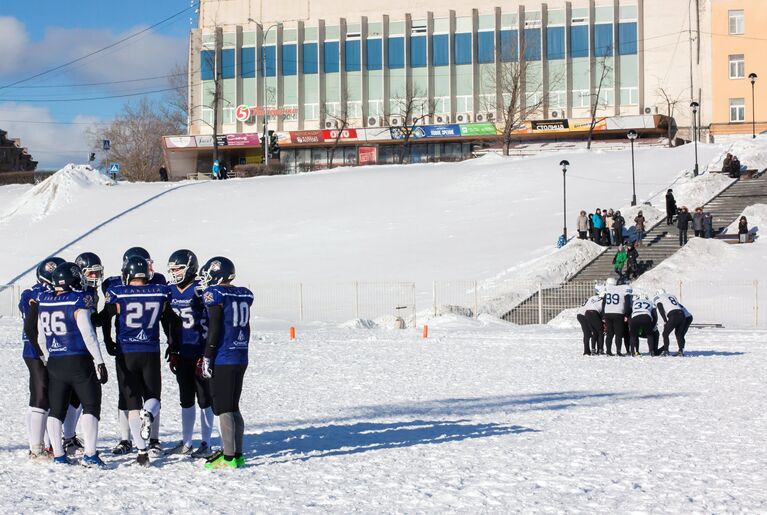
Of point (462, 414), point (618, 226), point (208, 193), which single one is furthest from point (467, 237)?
point (462, 414)

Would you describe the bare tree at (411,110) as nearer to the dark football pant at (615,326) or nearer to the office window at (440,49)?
the office window at (440,49)

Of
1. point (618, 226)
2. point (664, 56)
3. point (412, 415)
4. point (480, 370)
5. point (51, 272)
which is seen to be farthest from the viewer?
point (664, 56)

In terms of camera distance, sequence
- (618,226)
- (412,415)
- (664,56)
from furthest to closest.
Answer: (664,56) → (618,226) → (412,415)

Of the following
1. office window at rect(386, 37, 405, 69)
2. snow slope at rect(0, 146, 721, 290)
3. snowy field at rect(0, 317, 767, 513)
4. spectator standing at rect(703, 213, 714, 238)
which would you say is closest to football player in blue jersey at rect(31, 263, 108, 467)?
snowy field at rect(0, 317, 767, 513)

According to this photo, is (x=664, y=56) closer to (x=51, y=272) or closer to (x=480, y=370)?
(x=480, y=370)

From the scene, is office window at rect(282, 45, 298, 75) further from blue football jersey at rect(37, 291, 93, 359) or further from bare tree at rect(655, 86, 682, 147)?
blue football jersey at rect(37, 291, 93, 359)

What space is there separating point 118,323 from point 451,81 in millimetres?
76977

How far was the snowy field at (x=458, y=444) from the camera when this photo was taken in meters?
8.33

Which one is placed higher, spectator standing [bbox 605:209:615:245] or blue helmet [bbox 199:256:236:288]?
spectator standing [bbox 605:209:615:245]

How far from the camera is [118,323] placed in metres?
10.0

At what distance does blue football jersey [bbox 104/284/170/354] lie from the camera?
9914mm

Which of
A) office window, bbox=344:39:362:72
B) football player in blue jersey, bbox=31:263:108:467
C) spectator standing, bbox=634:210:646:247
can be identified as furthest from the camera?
office window, bbox=344:39:362:72

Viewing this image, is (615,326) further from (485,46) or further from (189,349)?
(485,46)

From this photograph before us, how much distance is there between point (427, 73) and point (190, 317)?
7760cm
